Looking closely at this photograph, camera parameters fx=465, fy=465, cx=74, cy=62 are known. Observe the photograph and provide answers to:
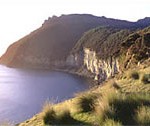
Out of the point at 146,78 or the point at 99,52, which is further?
the point at 99,52

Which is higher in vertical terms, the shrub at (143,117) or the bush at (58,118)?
the shrub at (143,117)

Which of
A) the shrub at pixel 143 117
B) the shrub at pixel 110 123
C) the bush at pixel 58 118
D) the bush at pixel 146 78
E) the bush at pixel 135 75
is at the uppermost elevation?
the shrub at pixel 143 117

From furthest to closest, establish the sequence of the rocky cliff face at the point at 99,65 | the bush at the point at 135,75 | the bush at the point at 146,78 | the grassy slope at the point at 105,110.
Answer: the rocky cliff face at the point at 99,65 → the bush at the point at 135,75 → the bush at the point at 146,78 → the grassy slope at the point at 105,110

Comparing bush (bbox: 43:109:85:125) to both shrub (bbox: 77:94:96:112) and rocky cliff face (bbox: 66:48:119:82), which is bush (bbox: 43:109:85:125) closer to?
shrub (bbox: 77:94:96:112)

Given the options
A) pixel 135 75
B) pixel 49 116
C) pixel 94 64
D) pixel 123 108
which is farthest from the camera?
pixel 94 64

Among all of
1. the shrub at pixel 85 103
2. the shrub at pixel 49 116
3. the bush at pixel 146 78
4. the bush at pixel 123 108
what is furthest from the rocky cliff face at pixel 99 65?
the bush at pixel 123 108

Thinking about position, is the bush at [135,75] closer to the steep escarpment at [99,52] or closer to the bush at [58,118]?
the bush at [58,118]

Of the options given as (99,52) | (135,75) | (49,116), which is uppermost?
(135,75)

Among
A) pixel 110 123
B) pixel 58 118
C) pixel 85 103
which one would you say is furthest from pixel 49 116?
pixel 110 123

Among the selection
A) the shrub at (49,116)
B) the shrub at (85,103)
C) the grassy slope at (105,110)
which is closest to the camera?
the grassy slope at (105,110)

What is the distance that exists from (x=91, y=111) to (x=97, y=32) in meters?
163

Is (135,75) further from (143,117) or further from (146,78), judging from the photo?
(143,117)

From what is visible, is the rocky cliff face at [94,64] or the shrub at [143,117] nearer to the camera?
the shrub at [143,117]

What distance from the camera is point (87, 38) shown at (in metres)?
180
